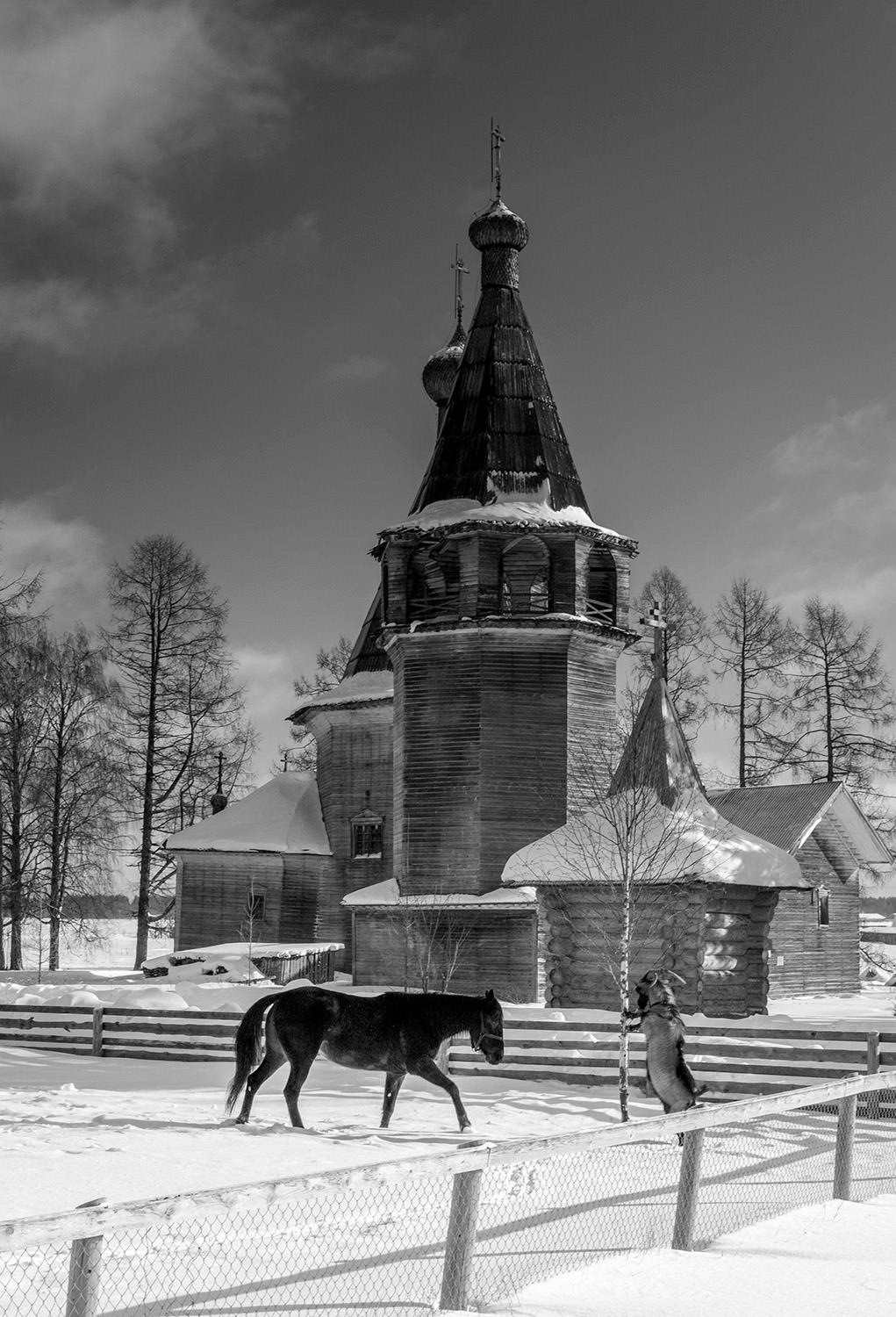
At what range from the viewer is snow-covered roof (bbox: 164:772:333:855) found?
3766 centimetres

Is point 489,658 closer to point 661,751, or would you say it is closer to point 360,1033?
point 661,751

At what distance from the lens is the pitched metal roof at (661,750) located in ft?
84.6

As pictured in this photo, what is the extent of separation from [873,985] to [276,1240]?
3337cm

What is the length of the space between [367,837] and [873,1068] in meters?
23.2

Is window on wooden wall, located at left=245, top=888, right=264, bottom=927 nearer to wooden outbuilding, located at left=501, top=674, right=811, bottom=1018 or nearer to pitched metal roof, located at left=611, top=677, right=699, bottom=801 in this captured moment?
wooden outbuilding, located at left=501, top=674, right=811, bottom=1018

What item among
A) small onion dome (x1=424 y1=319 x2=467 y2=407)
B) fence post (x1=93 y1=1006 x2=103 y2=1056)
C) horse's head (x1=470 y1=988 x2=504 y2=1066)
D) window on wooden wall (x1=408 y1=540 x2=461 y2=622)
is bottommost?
fence post (x1=93 y1=1006 x2=103 y2=1056)

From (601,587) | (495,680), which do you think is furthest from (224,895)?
(601,587)

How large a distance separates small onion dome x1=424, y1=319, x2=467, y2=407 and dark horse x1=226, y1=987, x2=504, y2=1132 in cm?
3482

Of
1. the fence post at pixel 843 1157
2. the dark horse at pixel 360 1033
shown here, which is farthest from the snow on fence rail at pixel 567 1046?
the fence post at pixel 843 1157

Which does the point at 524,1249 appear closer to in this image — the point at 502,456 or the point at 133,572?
the point at 502,456

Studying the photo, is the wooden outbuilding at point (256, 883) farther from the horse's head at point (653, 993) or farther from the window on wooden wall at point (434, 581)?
the horse's head at point (653, 993)

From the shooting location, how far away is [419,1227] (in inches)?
327

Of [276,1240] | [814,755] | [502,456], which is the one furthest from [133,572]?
[276,1240]

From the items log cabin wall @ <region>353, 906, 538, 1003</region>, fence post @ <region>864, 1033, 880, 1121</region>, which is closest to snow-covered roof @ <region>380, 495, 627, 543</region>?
log cabin wall @ <region>353, 906, 538, 1003</region>
